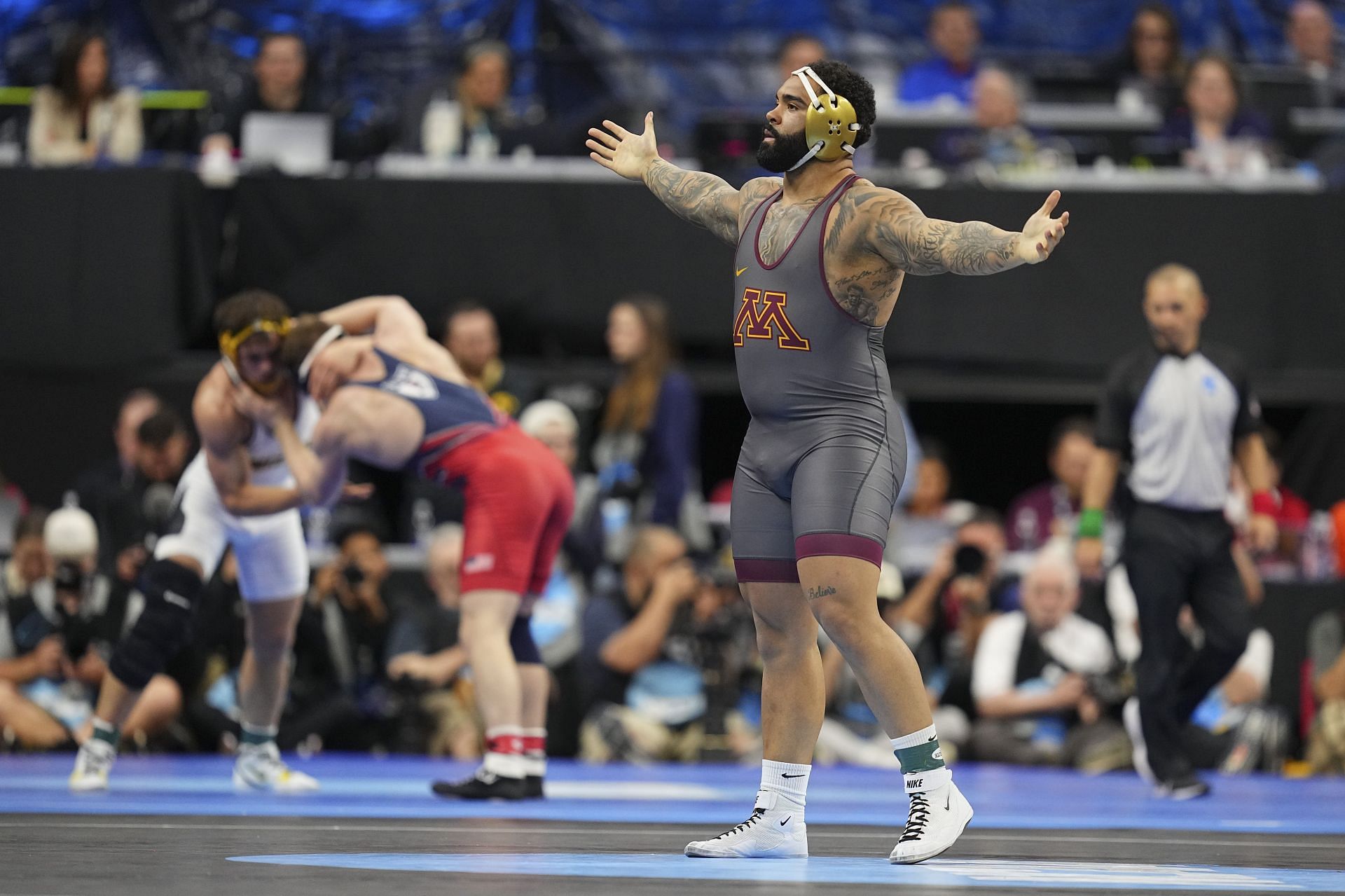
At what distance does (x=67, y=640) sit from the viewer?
9023 mm

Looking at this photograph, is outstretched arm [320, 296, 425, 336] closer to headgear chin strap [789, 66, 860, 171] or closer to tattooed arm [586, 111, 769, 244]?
tattooed arm [586, 111, 769, 244]

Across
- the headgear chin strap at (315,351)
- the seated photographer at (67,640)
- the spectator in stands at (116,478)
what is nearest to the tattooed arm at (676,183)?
the headgear chin strap at (315,351)

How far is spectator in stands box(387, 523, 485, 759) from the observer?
9094mm

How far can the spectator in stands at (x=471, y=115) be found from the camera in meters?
10.4

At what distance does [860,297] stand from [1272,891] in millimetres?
1605

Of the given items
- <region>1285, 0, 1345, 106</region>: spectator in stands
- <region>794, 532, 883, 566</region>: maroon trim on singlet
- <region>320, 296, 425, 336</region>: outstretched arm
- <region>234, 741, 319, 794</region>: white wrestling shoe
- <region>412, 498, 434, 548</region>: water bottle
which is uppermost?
<region>1285, 0, 1345, 106</region>: spectator in stands

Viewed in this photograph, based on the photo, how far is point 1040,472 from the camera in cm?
1250

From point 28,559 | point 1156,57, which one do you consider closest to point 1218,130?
point 1156,57

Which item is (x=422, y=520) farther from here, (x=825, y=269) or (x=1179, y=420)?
(x=825, y=269)

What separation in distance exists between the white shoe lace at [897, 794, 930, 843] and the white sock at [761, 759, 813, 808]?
277mm

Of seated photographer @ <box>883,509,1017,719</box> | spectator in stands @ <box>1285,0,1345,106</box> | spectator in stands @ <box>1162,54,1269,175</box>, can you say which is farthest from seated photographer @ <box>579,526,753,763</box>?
spectator in stands @ <box>1285,0,1345,106</box>

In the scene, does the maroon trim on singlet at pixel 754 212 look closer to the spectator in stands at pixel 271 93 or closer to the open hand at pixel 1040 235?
the open hand at pixel 1040 235

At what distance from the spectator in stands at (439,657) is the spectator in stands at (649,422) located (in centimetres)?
96

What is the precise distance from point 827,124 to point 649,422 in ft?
16.5
